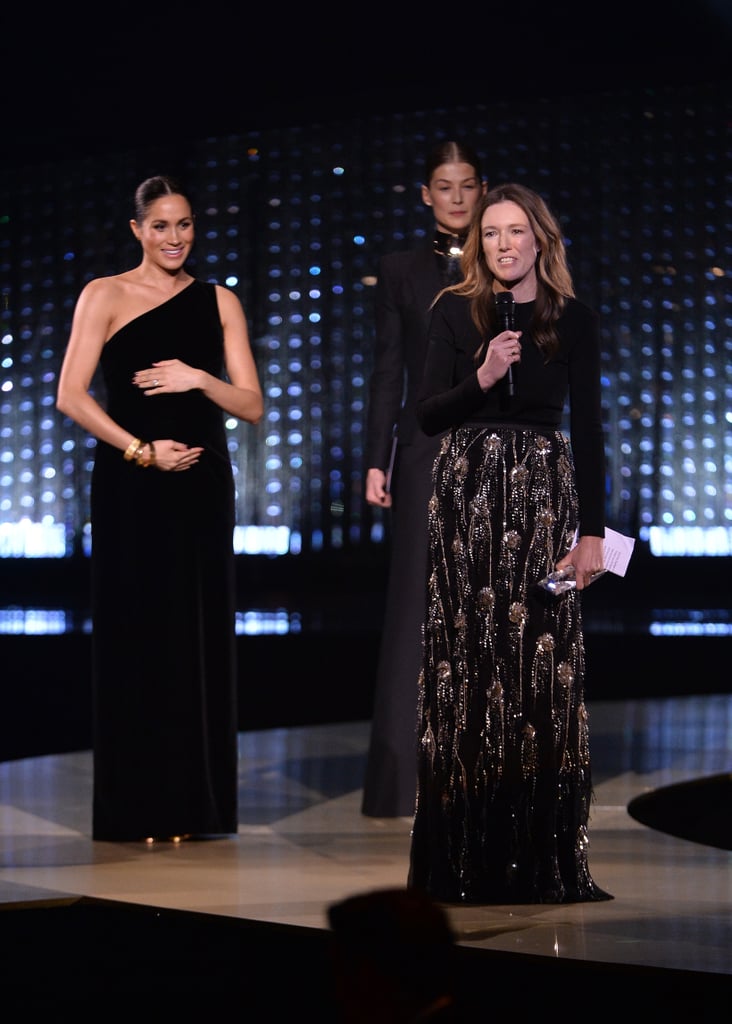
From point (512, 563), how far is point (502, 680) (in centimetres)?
19

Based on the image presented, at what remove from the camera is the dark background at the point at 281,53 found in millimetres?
5773

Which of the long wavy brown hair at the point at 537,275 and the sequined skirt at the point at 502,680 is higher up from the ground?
the long wavy brown hair at the point at 537,275

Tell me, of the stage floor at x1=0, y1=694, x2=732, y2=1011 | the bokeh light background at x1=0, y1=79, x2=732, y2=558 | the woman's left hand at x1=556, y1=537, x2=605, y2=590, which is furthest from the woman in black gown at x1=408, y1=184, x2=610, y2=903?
the bokeh light background at x1=0, y1=79, x2=732, y2=558

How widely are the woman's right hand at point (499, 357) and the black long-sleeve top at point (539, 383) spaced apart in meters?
0.13

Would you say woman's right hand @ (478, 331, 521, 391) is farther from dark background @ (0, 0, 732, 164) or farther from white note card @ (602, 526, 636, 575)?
dark background @ (0, 0, 732, 164)

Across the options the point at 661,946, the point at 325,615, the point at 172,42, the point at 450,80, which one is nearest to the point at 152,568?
the point at 661,946

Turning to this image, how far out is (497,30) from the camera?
6273 millimetres

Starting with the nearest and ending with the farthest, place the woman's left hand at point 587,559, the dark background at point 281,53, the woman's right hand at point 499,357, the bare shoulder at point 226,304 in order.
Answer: the woman's right hand at point 499,357 → the woman's left hand at point 587,559 → the bare shoulder at point 226,304 → the dark background at point 281,53

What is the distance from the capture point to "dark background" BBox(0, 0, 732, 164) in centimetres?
577

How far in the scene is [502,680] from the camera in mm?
2457

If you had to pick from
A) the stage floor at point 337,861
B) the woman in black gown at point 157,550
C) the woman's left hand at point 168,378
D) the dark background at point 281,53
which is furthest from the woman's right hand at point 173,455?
the dark background at point 281,53

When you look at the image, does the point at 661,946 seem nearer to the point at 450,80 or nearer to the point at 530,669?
the point at 530,669

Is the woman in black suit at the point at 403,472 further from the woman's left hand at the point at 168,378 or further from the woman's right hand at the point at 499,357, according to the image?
the woman's right hand at the point at 499,357

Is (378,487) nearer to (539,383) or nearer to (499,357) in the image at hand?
(539,383)
